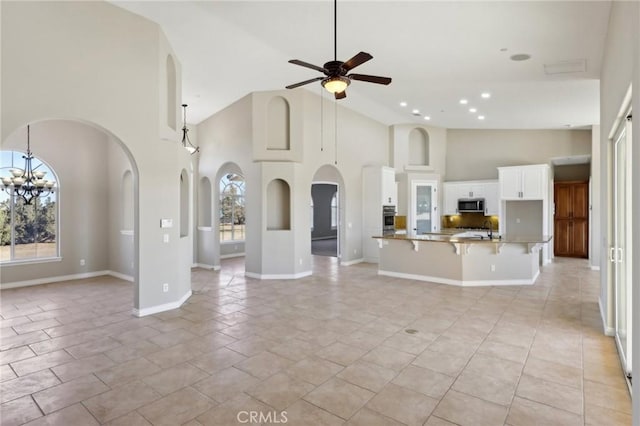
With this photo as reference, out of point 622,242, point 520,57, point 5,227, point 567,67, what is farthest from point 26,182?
→ point 567,67

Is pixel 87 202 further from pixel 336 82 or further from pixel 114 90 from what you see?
pixel 336 82

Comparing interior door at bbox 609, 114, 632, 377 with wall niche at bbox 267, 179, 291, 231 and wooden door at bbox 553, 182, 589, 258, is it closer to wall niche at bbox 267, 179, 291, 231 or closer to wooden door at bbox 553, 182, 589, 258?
wall niche at bbox 267, 179, 291, 231

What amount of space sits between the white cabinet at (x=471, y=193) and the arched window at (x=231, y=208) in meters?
6.67

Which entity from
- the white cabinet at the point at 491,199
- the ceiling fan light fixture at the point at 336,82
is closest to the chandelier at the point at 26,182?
the ceiling fan light fixture at the point at 336,82

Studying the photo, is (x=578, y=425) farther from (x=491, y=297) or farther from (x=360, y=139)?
(x=360, y=139)

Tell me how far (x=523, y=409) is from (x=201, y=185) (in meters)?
8.69

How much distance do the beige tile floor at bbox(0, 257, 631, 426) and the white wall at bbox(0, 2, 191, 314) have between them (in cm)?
115

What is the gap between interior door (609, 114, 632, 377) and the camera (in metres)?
3.24

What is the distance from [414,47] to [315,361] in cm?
456

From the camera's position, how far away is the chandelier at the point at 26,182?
23.2 ft

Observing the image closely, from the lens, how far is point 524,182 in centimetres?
952

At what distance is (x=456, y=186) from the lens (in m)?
10.9

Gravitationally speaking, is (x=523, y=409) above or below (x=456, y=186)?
below

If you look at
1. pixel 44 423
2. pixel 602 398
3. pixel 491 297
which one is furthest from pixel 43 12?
pixel 491 297
